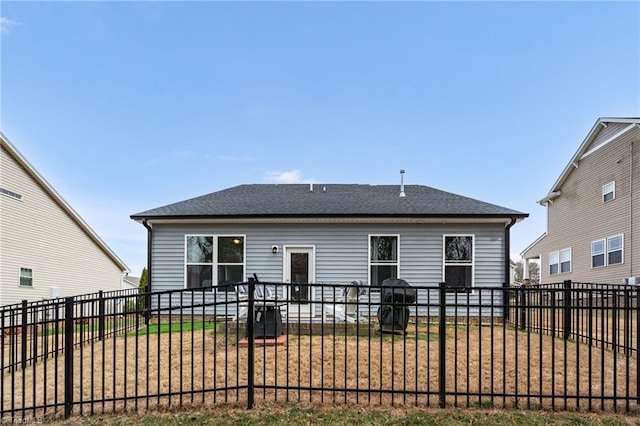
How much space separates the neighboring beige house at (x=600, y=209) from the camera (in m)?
13.6

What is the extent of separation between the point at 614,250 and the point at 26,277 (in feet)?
65.8

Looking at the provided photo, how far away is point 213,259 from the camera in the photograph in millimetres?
10438

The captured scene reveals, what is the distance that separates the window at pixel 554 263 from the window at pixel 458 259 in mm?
11532

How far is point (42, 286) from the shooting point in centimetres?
1427

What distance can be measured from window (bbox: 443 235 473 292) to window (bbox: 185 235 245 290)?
202 inches

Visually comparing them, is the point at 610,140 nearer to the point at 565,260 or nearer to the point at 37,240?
the point at 565,260

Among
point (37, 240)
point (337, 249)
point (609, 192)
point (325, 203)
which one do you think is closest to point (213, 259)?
point (337, 249)

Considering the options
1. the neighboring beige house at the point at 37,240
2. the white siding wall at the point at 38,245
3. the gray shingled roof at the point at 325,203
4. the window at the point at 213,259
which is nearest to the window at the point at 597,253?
the gray shingled roof at the point at 325,203

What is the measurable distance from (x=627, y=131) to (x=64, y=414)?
659 inches

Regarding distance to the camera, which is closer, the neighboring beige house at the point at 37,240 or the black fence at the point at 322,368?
the black fence at the point at 322,368

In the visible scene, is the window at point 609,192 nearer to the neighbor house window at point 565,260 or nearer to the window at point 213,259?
the neighbor house window at point 565,260

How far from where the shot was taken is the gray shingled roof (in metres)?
10.1

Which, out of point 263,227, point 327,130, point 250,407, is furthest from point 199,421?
point 327,130

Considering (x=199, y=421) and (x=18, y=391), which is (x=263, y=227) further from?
(x=199, y=421)
